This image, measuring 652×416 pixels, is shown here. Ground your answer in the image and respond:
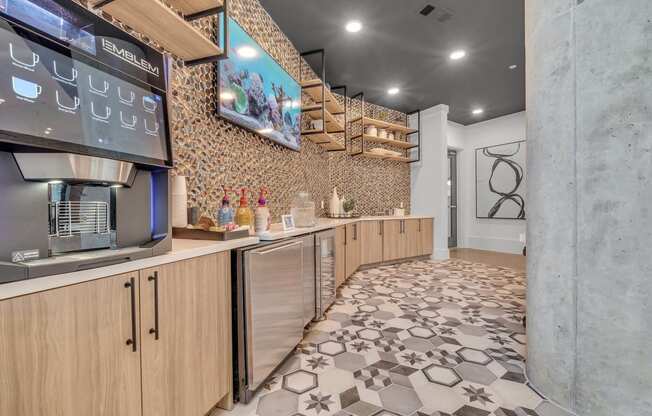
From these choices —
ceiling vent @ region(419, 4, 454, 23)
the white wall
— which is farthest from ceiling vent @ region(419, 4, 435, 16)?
the white wall

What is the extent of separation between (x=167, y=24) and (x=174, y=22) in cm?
5

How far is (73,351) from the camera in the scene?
0.79 metres

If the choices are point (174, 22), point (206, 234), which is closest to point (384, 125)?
point (174, 22)

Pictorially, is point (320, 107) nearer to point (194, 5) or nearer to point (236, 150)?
point (236, 150)

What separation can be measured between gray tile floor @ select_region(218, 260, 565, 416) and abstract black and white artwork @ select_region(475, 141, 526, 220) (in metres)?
3.24

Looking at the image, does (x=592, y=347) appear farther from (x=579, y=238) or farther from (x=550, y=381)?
(x=579, y=238)

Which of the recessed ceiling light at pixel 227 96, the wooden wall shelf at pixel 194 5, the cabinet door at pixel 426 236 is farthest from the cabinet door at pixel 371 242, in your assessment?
the wooden wall shelf at pixel 194 5

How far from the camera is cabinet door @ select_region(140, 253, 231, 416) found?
102 cm

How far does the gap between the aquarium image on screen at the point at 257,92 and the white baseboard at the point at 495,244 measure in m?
5.43

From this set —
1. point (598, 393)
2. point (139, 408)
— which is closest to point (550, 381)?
point (598, 393)

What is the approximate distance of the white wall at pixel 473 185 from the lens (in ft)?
19.8

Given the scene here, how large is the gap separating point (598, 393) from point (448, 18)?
10.6ft

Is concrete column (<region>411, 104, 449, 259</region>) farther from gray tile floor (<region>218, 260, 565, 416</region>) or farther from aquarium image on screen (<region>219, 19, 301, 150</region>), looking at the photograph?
aquarium image on screen (<region>219, 19, 301, 150</region>)

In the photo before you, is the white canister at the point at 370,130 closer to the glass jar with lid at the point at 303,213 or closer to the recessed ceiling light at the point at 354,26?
the recessed ceiling light at the point at 354,26
